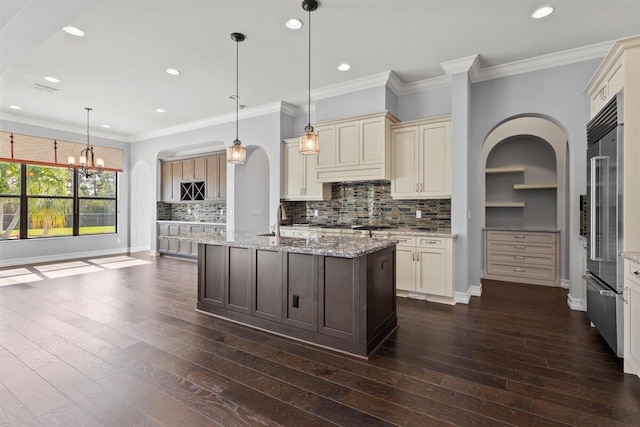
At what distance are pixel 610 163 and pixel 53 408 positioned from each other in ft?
14.2

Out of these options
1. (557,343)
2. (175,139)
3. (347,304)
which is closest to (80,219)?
(175,139)

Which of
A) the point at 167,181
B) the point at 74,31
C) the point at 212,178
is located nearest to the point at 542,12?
the point at 74,31

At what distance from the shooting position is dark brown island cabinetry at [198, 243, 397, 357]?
8.62 feet

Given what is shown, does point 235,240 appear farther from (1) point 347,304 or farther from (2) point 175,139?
(2) point 175,139

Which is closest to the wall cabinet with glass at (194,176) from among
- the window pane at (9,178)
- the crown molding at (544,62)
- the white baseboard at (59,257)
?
the white baseboard at (59,257)

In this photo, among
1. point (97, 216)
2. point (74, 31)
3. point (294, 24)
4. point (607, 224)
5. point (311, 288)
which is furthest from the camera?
point (97, 216)

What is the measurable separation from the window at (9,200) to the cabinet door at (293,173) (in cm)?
564

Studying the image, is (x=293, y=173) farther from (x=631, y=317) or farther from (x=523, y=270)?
(x=631, y=317)

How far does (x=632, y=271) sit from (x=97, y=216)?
9.60 meters

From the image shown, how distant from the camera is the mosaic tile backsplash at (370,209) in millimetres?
4680

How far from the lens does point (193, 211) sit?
816 centimetres

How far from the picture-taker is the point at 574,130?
384 centimetres

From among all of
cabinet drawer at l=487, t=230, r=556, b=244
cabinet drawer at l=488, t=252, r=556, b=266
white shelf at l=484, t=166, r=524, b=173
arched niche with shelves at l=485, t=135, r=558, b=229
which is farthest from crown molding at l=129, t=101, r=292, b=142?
cabinet drawer at l=488, t=252, r=556, b=266

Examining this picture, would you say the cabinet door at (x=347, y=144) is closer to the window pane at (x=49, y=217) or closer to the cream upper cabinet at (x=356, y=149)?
the cream upper cabinet at (x=356, y=149)
